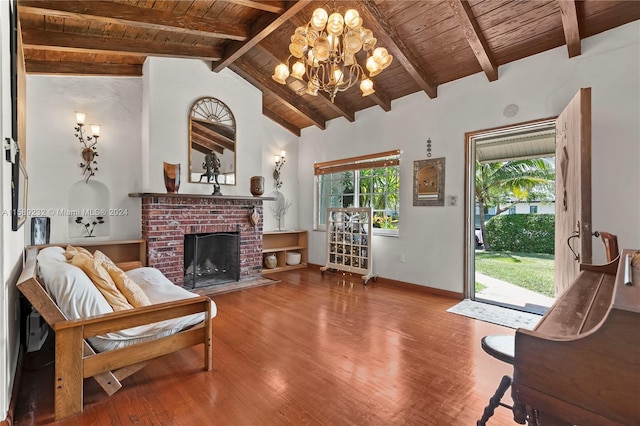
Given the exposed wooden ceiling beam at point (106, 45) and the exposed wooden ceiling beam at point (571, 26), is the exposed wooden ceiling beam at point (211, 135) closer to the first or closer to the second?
the exposed wooden ceiling beam at point (106, 45)

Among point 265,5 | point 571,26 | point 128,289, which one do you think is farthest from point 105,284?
point 571,26

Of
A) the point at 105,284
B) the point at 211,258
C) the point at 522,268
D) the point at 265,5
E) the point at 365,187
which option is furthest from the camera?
the point at 522,268

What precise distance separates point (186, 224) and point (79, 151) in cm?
158

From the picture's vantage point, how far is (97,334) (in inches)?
68.5

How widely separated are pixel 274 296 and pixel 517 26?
405 centimetres

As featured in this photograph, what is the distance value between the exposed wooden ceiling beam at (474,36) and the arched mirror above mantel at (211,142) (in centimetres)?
330

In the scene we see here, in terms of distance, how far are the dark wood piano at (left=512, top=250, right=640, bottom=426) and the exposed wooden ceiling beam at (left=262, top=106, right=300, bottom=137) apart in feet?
18.0

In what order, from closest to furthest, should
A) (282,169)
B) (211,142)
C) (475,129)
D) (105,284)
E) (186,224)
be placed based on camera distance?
(105,284) → (475,129) → (186,224) → (211,142) → (282,169)

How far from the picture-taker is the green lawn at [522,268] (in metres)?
4.97

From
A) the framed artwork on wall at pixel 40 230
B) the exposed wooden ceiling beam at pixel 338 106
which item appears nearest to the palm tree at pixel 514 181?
the exposed wooden ceiling beam at pixel 338 106

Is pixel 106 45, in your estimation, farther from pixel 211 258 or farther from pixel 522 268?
pixel 522 268

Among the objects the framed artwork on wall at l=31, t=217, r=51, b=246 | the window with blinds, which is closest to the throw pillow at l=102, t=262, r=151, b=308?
the framed artwork on wall at l=31, t=217, r=51, b=246

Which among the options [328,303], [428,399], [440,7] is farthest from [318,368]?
[440,7]

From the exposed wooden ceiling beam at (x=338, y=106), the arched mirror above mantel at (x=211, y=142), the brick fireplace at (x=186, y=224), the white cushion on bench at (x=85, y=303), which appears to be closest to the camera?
the white cushion on bench at (x=85, y=303)
